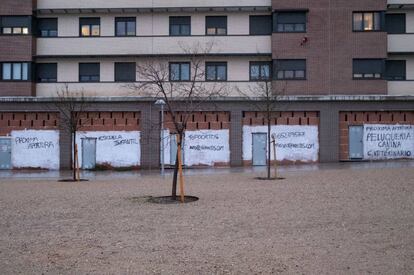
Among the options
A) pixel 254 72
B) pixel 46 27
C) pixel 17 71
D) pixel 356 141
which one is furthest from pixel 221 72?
pixel 17 71

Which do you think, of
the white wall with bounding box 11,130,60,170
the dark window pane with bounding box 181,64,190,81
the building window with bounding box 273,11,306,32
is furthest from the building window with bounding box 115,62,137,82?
the building window with bounding box 273,11,306,32

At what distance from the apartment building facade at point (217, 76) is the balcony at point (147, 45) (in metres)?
0.06

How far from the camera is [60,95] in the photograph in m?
32.3

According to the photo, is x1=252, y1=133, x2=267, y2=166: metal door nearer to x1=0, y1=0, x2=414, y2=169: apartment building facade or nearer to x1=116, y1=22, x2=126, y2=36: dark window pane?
x1=0, y1=0, x2=414, y2=169: apartment building facade

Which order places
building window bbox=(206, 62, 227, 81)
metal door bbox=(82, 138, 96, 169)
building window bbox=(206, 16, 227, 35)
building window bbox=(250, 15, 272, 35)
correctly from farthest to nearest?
building window bbox=(206, 16, 227, 35) < building window bbox=(250, 15, 272, 35) < building window bbox=(206, 62, 227, 81) < metal door bbox=(82, 138, 96, 169)

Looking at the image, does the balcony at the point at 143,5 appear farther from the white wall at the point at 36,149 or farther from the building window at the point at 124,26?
the white wall at the point at 36,149

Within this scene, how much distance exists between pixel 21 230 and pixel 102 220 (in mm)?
1648

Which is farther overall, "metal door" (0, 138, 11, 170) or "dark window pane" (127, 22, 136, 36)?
"dark window pane" (127, 22, 136, 36)

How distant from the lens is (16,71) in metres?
32.7

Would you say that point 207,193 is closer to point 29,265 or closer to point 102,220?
point 102,220

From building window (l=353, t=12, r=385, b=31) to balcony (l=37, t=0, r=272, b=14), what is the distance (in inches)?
204

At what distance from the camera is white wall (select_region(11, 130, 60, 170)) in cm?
3131

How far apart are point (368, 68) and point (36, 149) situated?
19.9 metres

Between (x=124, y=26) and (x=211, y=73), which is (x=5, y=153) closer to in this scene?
(x=124, y=26)
